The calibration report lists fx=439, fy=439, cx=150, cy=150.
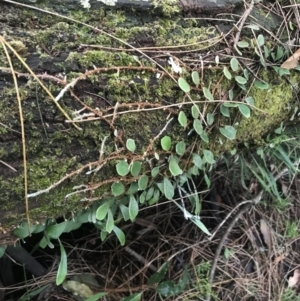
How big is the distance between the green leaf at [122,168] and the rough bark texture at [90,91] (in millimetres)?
18

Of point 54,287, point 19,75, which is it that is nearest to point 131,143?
point 19,75

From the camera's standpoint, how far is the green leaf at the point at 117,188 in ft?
3.99

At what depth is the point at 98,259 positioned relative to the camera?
1.85 meters

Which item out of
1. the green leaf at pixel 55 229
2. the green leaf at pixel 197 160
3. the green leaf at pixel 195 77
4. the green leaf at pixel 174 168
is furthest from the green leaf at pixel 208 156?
the green leaf at pixel 55 229

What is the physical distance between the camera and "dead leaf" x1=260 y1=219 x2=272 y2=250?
214cm

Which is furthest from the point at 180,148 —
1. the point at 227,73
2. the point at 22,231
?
the point at 22,231

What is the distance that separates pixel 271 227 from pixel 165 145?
114 cm

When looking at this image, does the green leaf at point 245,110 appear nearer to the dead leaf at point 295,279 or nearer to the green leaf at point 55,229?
the green leaf at point 55,229

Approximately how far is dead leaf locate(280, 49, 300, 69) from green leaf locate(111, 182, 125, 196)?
0.69m

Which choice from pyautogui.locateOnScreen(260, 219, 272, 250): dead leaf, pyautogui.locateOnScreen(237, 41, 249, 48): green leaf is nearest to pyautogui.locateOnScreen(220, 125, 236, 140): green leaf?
pyautogui.locateOnScreen(237, 41, 249, 48): green leaf

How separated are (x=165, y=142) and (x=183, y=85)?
6.7 inches

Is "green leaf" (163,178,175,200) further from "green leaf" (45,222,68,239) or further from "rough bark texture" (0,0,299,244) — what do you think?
"green leaf" (45,222,68,239)

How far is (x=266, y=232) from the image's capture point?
2.16 metres

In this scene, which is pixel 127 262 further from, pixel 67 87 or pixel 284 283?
pixel 67 87
